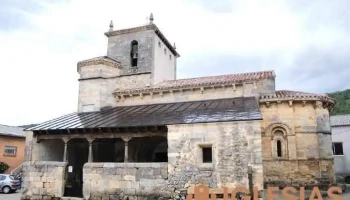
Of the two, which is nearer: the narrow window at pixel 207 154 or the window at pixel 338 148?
the narrow window at pixel 207 154

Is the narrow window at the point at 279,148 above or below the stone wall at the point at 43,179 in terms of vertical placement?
above

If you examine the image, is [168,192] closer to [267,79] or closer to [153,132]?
[153,132]

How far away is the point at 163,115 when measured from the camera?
45.1ft

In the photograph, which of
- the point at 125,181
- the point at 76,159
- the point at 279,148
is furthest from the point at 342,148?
the point at 76,159

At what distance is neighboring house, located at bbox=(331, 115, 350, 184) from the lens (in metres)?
23.6

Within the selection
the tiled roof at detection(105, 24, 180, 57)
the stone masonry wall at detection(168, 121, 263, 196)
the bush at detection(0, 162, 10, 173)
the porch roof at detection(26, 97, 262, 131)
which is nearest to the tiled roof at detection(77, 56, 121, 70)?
the tiled roof at detection(105, 24, 180, 57)

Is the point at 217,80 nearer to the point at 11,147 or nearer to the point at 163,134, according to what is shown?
the point at 163,134

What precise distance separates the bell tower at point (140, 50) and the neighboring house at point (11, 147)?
1238 centimetres

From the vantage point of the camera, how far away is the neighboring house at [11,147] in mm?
24578

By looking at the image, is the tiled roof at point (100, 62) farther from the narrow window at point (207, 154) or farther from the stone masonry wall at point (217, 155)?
the narrow window at point (207, 154)

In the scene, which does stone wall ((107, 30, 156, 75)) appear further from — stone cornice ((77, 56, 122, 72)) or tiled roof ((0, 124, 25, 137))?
tiled roof ((0, 124, 25, 137))

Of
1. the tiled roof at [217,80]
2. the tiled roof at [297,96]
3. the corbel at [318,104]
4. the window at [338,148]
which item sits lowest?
the window at [338,148]

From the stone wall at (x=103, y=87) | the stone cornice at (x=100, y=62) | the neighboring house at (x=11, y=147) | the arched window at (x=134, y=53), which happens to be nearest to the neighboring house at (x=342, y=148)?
the stone wall at (x=103, y=87)

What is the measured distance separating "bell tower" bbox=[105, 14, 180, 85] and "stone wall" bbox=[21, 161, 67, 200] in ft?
22.9
